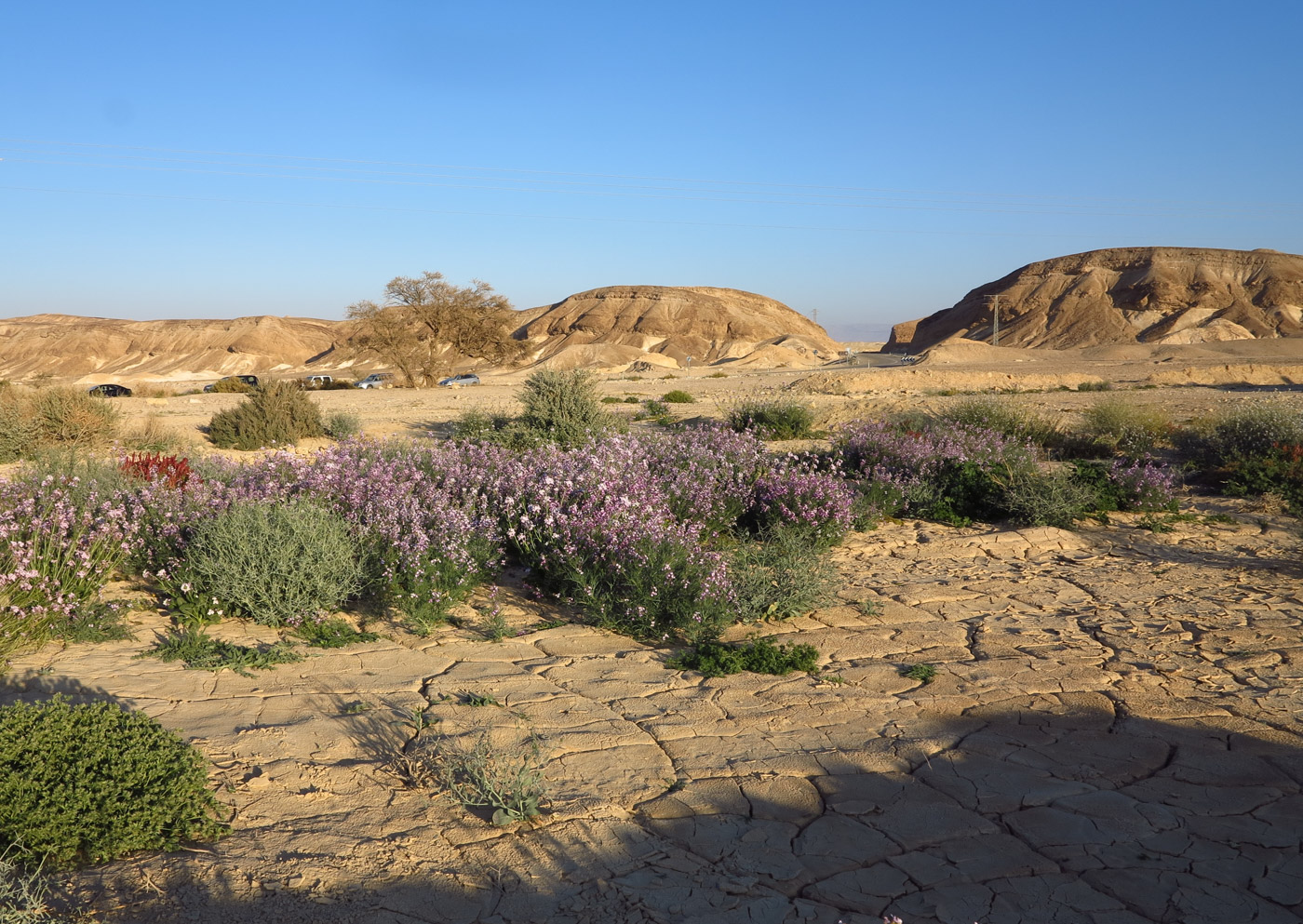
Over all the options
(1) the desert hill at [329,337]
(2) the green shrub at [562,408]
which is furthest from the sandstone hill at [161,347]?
(2) the green shrub at [562,408]

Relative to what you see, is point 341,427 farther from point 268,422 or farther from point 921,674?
point 921,674

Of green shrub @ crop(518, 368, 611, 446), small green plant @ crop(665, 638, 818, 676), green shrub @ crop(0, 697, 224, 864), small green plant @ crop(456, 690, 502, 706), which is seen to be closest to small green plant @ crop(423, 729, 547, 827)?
small green plant @ crop(456, 690, 502, 706)

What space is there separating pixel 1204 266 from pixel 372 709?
100m

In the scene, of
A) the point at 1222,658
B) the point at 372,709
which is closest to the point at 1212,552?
the point at 1222,658

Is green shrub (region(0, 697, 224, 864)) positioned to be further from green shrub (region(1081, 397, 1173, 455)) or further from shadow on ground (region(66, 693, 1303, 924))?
green shrub (region(1081, 397, 1173, 455))

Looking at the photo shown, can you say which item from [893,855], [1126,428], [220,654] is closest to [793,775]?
[893,855]

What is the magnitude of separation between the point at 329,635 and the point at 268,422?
1149 centimetres

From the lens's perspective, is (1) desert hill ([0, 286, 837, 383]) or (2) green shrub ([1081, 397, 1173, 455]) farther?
(1) desert hill ([0, 286, 837, 383])

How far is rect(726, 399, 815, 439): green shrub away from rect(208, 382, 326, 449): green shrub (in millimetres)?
7698

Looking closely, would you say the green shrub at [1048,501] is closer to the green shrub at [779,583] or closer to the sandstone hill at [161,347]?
the green shrub at [779,583]

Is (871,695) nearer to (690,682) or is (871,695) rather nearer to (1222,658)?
(690,682)

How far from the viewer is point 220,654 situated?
5.57m

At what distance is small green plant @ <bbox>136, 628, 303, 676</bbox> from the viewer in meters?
5.45

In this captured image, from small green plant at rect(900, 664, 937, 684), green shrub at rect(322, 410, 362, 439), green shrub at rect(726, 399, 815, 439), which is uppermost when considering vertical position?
green shrub at rect(726, 399, 815, 439)
